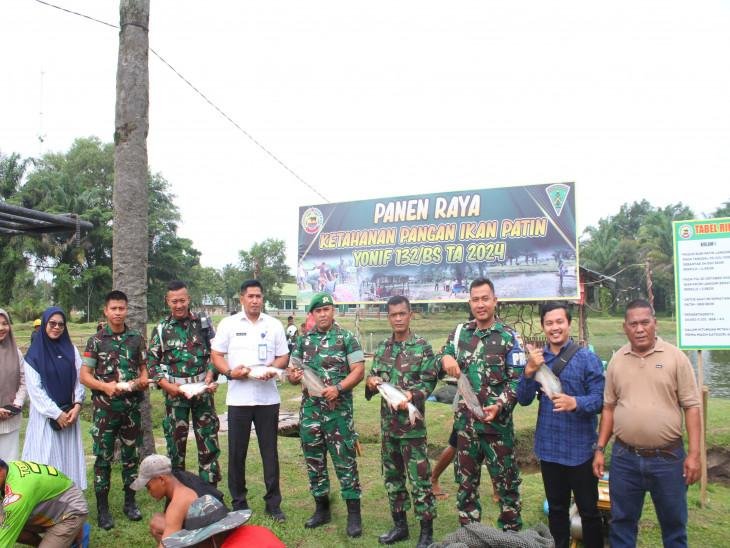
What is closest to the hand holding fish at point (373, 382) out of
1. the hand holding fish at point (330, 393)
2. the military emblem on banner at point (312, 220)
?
the hand holding fish at point (330, 393)

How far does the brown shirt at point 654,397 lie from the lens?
3.18 metres

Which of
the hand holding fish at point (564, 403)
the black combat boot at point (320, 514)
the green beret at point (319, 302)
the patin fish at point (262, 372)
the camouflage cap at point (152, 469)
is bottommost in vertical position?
the black combat boot at point (320, 514)

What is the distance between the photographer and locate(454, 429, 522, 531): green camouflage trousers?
3.69m

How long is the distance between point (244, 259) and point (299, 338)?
49515 mm

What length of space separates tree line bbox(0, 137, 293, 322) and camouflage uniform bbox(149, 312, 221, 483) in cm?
2214

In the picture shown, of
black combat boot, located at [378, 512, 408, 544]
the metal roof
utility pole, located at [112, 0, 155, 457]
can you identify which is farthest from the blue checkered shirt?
the metal roof

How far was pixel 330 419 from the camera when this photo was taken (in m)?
4.24

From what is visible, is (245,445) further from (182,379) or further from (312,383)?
(312,383)

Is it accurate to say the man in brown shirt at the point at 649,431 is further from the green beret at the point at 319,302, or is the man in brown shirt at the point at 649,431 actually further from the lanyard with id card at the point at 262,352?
the lanyard with id card at the point at 262,352

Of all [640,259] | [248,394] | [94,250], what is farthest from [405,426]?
[640,259]

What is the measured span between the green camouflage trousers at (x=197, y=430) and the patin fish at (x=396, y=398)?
166 cm

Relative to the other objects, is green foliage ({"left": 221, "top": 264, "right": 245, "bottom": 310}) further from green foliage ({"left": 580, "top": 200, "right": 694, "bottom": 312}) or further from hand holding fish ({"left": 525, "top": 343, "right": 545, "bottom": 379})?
hand holding fish ({"left": 525, "top": 343, "right": 545, "bottom": 379})

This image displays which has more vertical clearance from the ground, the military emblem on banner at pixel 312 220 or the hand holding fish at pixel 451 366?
the military emblem on banner at pixel 312 220

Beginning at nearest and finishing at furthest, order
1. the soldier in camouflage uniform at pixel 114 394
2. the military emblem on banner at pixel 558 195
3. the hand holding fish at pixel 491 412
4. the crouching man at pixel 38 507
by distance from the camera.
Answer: the crouching man at pixel 38 507, the hand holding fish at pixel 491 412, the soldier in camouflage uniform at pixel 114 394, the military emblem on banner at pixel 558 195
